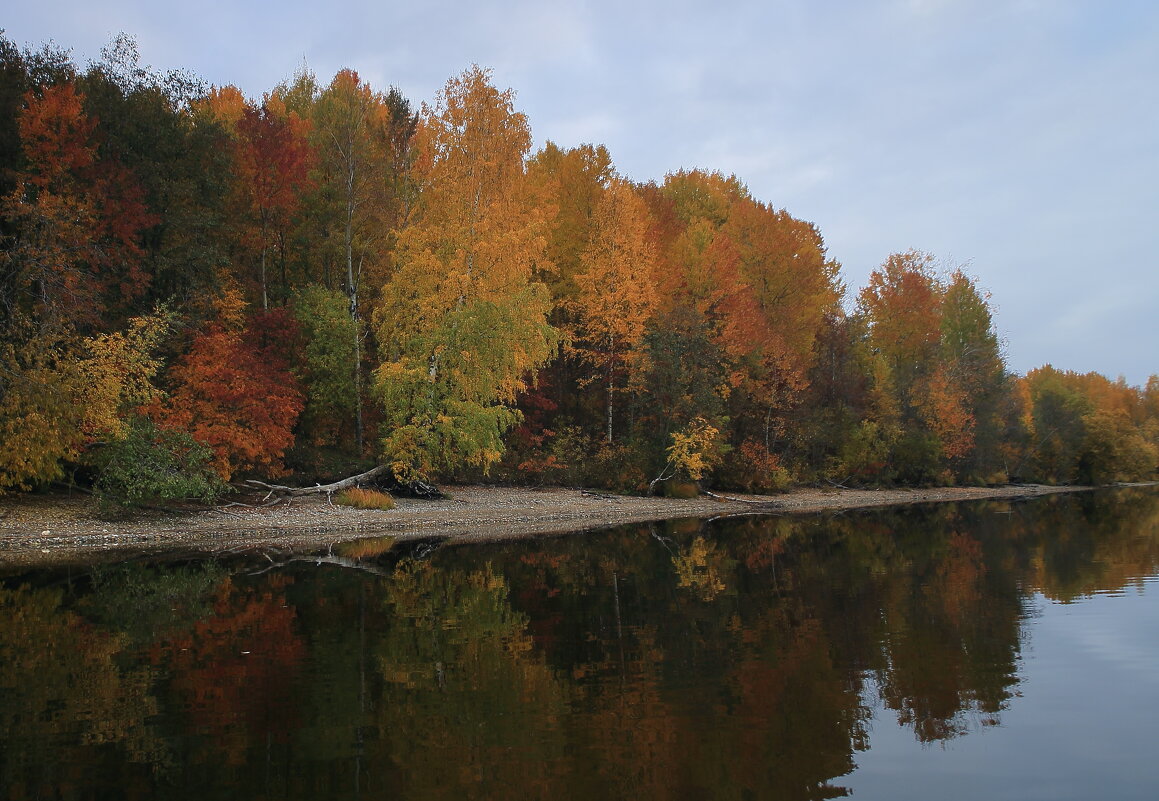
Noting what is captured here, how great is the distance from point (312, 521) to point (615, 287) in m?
18.4

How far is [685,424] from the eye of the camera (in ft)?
116

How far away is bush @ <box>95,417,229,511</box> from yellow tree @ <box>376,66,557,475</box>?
6630 mm

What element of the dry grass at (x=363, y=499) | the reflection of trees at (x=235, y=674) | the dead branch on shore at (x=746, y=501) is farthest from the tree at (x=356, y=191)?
the reflection of trees at (x=235, y=674)

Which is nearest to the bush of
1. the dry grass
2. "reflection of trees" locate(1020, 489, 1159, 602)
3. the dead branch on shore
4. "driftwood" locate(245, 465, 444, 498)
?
"driftwood" locate(245, 465, 444, 498)

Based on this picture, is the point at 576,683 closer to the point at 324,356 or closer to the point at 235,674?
the point at 235,674

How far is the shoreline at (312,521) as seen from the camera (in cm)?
1945

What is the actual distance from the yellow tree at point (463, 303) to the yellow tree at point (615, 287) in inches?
254

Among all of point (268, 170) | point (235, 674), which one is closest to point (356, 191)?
point (268, 170)

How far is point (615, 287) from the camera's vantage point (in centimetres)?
3616

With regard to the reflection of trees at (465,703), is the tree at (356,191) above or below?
above

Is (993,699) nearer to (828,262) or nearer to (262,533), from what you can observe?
(262,533)

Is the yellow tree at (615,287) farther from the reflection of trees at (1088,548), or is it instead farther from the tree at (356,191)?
the reflection of trees at (1088,548)

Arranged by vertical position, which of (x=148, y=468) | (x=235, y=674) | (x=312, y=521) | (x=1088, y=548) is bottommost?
(x=1088, y=548)

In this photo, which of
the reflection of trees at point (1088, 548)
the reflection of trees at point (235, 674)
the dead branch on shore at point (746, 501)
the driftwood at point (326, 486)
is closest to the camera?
the reflection of trees at point (235, 674)
